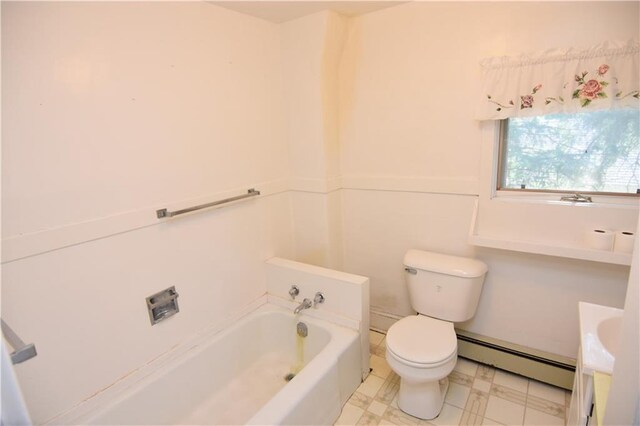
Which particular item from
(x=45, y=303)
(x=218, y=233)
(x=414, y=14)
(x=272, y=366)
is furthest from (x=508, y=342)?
(x=45, y=303)

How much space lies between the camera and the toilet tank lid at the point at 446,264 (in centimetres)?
185

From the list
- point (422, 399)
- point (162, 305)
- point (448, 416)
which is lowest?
point (448, 416)

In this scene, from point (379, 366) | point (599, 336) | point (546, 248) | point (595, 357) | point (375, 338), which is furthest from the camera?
point (375, 338)

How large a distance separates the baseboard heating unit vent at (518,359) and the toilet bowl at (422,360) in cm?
34

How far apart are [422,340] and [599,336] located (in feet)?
2.43

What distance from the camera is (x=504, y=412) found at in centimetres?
176

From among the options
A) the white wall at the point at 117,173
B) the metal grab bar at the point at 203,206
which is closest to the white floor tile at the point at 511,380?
the white wall at the point at 117,173

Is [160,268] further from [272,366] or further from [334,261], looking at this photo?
[334,261]

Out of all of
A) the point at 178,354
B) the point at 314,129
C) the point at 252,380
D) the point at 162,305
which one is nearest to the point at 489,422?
the point at 252,380

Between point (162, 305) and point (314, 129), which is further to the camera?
point (314, 129)

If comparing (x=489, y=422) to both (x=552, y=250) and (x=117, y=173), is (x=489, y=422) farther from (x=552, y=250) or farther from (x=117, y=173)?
(x=117, y=173)

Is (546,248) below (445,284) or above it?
above

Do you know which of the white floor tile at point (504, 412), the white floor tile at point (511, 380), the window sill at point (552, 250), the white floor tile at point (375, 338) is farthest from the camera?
the white floor tile at point (375, 338)

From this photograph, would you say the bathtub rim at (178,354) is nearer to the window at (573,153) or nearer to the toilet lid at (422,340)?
the toilet lid at (422,340)
